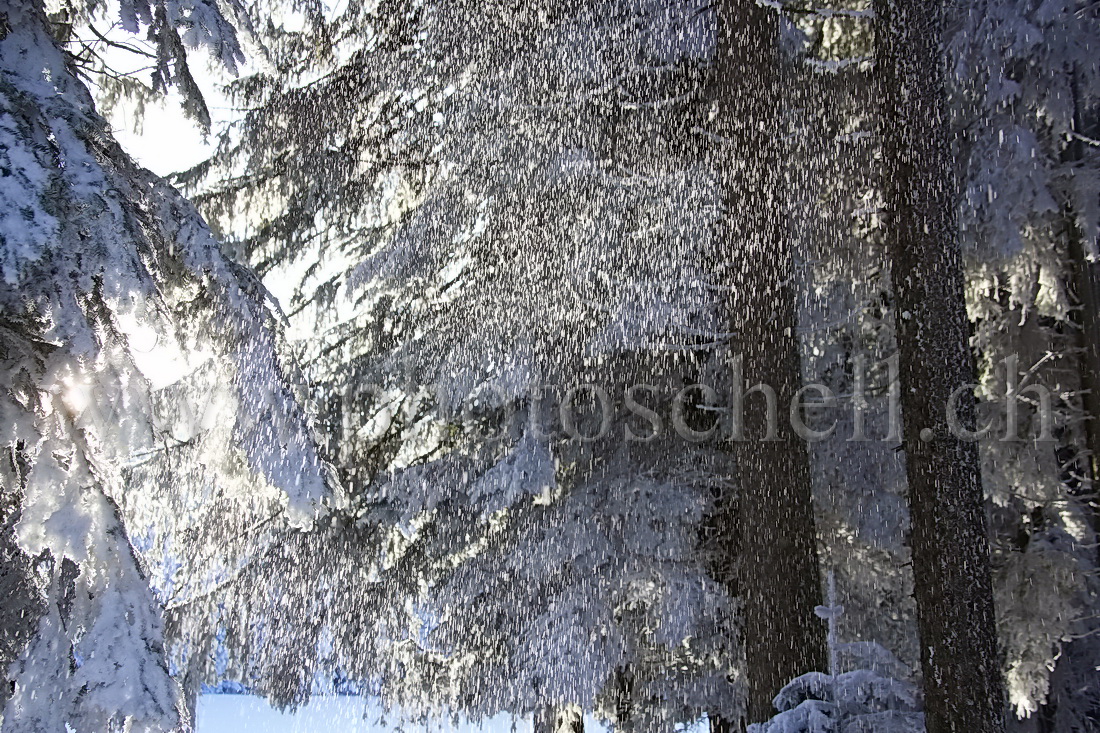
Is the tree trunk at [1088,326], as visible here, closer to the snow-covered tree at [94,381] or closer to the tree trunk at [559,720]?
the tree trunk at [559,720]

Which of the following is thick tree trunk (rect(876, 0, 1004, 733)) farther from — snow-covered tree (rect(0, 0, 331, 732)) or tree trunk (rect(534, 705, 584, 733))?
tree trunk (rect(534, 705, 584, 733))

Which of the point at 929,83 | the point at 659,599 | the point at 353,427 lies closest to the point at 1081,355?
the point at 929,83

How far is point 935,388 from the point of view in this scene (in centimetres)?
516

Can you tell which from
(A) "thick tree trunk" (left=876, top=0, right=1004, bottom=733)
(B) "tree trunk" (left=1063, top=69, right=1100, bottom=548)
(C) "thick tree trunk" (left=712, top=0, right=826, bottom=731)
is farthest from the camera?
(B) "tree trunk" (left=1063, top=69, right=1100, bottom=548)

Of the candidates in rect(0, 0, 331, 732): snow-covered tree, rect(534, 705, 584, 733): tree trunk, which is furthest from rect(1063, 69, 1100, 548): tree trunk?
rect(0, 0, 331, 732): snow-covered tree

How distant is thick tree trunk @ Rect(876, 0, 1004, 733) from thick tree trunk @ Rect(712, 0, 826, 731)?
150cm

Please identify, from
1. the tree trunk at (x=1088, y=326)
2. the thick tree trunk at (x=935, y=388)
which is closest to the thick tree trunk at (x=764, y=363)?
the thick tree trunk at (x=935, y=388)

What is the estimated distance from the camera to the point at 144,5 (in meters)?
4.12

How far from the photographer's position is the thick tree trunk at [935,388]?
493 centimetres

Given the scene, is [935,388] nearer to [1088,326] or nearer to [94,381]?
[1088,326]

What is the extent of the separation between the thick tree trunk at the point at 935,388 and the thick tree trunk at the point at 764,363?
4.92 feet

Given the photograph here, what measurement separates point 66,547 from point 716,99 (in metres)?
6.04

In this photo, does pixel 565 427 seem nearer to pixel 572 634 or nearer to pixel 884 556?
pixel 572 634

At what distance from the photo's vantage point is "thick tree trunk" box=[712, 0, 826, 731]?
6.69m
